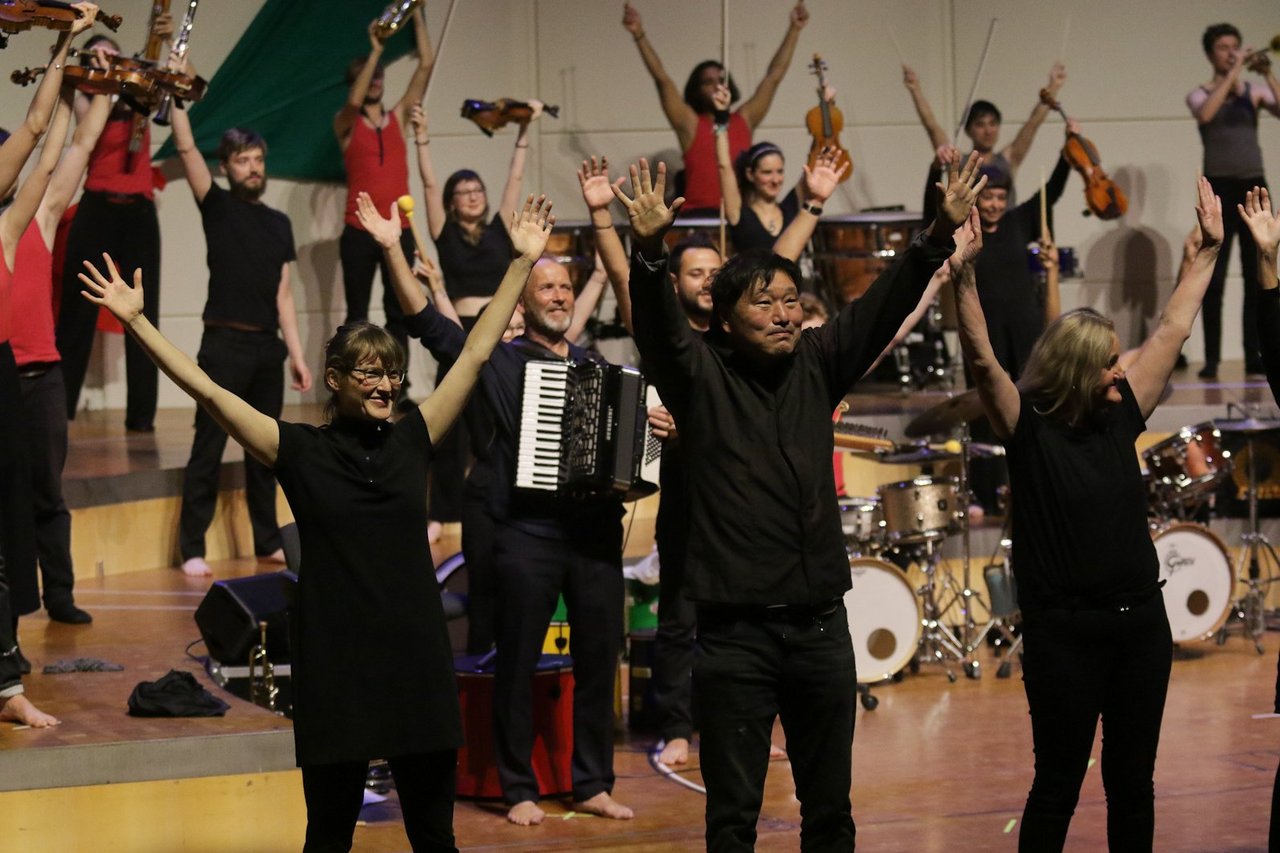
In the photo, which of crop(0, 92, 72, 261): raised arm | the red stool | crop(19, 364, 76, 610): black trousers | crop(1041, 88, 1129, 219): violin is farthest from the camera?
crop(1041, 88, 1129, 219): violin

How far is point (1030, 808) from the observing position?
378cm

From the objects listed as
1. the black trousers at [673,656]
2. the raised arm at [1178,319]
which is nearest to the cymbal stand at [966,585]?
the black trousers at [673,656]

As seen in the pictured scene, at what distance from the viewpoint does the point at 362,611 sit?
358 cm

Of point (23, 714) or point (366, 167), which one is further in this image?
point (366, 167)

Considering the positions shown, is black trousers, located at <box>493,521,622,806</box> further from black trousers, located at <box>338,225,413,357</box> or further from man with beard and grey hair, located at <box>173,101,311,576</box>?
black trousers, located at <box>338,225,413,357</box>

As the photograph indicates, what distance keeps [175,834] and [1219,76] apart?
7513mm

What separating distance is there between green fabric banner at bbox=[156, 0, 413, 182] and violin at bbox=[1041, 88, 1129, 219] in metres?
3.88

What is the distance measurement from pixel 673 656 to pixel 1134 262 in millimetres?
6664

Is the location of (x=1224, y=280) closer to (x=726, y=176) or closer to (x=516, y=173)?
(x=726, y=176)

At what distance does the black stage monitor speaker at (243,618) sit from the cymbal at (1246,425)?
419cm

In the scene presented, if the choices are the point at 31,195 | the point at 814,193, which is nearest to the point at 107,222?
the point at 31,195

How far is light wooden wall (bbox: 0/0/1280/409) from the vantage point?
34.9 feet

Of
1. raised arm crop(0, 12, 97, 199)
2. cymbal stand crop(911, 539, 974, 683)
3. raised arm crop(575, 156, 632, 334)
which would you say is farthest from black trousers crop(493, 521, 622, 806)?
cymbal stand crop(911, 539, 974, 683)

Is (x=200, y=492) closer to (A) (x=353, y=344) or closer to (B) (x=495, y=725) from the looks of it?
(B) (x=495, y=725)
